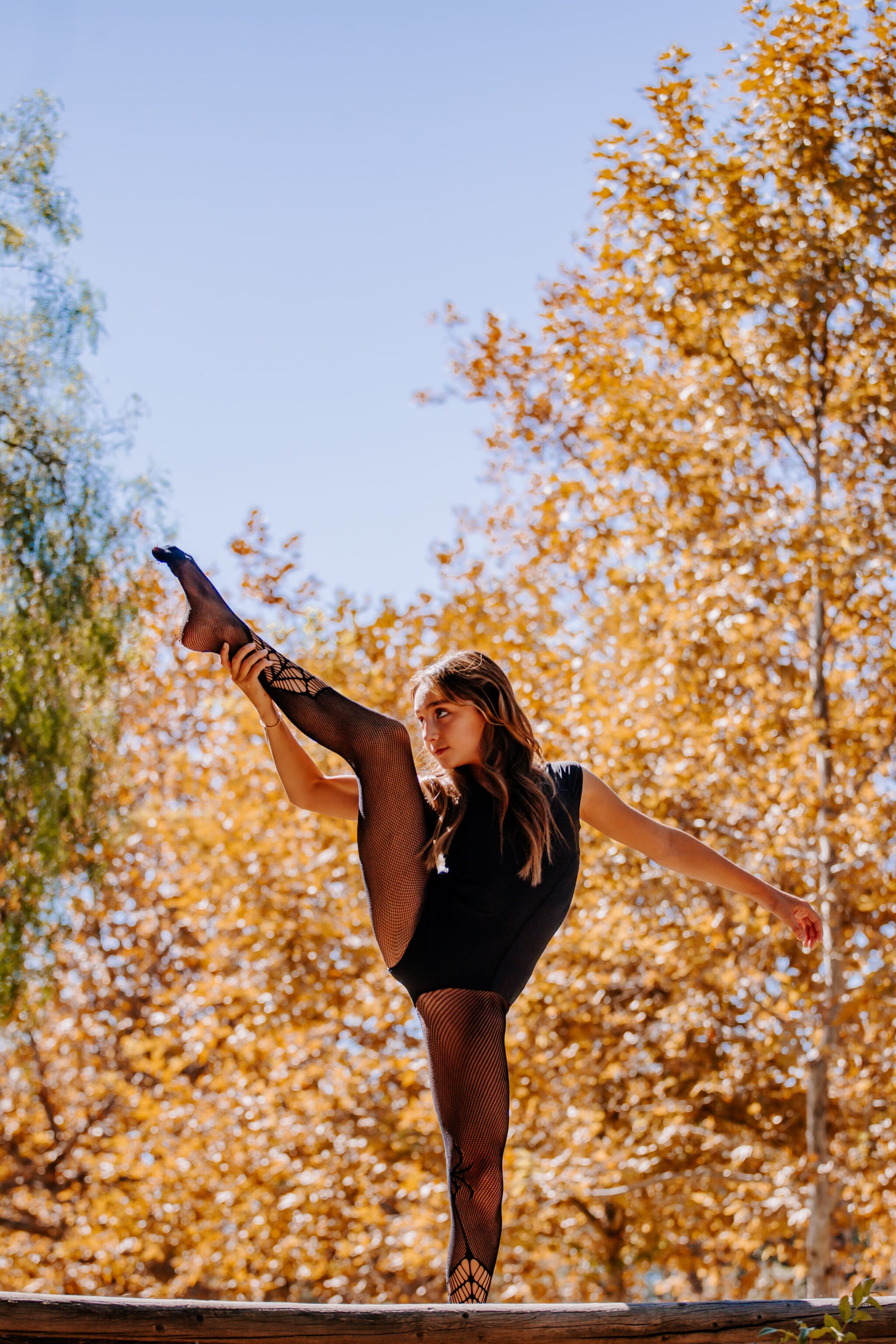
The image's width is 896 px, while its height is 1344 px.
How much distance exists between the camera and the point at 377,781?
6.64 feet

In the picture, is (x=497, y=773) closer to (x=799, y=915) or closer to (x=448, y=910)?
(x=448, y=910)

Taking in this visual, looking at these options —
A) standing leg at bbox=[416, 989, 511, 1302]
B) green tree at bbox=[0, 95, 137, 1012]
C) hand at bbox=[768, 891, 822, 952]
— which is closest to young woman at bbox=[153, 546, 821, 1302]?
standing leg at bbox=[416, 989, 511, 1302]

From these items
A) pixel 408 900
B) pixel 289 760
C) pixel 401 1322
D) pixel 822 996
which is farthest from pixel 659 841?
pixel 822 996

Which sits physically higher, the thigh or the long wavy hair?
the long wavy hair

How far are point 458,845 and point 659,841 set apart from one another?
0.45 m

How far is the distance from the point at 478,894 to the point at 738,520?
3.36 meters

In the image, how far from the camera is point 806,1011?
4754mm

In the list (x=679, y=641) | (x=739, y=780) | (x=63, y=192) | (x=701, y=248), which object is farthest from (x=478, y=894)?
(x=63, y=192)

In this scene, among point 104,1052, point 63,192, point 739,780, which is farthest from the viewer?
point 104,1052

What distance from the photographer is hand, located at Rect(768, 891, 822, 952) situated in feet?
7.72

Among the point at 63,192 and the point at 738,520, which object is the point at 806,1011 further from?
the point at 63,192

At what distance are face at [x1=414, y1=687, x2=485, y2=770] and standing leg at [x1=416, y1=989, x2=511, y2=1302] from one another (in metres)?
0.45

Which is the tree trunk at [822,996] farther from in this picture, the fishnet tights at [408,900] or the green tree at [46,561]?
the green tree at [46,561]

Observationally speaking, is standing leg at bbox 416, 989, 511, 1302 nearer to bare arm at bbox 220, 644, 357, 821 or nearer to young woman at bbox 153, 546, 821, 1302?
young woman at bbox 153, 546, 821, 1302
